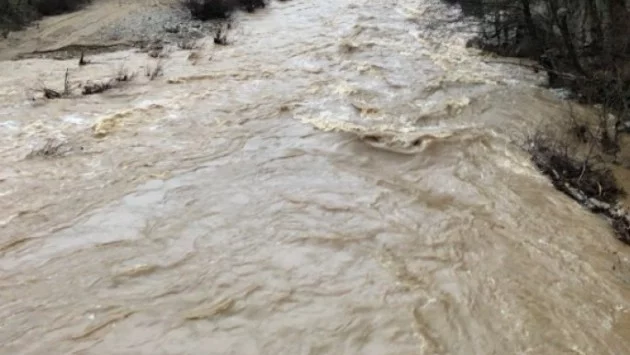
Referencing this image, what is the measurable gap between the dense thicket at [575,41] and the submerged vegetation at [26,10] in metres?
9.38

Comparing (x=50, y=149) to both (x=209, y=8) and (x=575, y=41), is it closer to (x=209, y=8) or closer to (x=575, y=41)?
(x=209, y=8)

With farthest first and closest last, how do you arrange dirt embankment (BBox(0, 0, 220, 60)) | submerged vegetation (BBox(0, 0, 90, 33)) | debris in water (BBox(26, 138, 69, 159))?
1. submerged vegetation (BBox(0, 0, 90, 33))
2. dirt embankment (BBox(0, 0, 220, 60))
3. debris in water (BBox(26, 138, 69, 159))

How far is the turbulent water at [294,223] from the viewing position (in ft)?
17.4

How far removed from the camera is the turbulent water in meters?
5.31

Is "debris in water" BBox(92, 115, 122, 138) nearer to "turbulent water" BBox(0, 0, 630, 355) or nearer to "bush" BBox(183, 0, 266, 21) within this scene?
"turbulent water" BBox(0, 0, 630, 355)

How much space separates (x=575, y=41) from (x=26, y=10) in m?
11.5

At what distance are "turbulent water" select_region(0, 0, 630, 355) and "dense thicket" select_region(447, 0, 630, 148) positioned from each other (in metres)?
0.59

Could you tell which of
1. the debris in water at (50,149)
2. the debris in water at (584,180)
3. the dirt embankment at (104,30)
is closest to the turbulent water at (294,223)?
the debris in water at (50,149)

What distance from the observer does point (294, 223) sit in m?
6.89

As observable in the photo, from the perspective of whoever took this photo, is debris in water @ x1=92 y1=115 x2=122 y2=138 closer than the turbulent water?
No

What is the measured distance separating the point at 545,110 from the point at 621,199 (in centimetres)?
292

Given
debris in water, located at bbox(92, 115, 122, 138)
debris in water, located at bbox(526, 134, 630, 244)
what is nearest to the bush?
debris in water, located at bbox(92, 115, 122, 138)

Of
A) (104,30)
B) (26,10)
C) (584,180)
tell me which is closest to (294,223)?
(584,180)

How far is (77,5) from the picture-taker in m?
15.3
